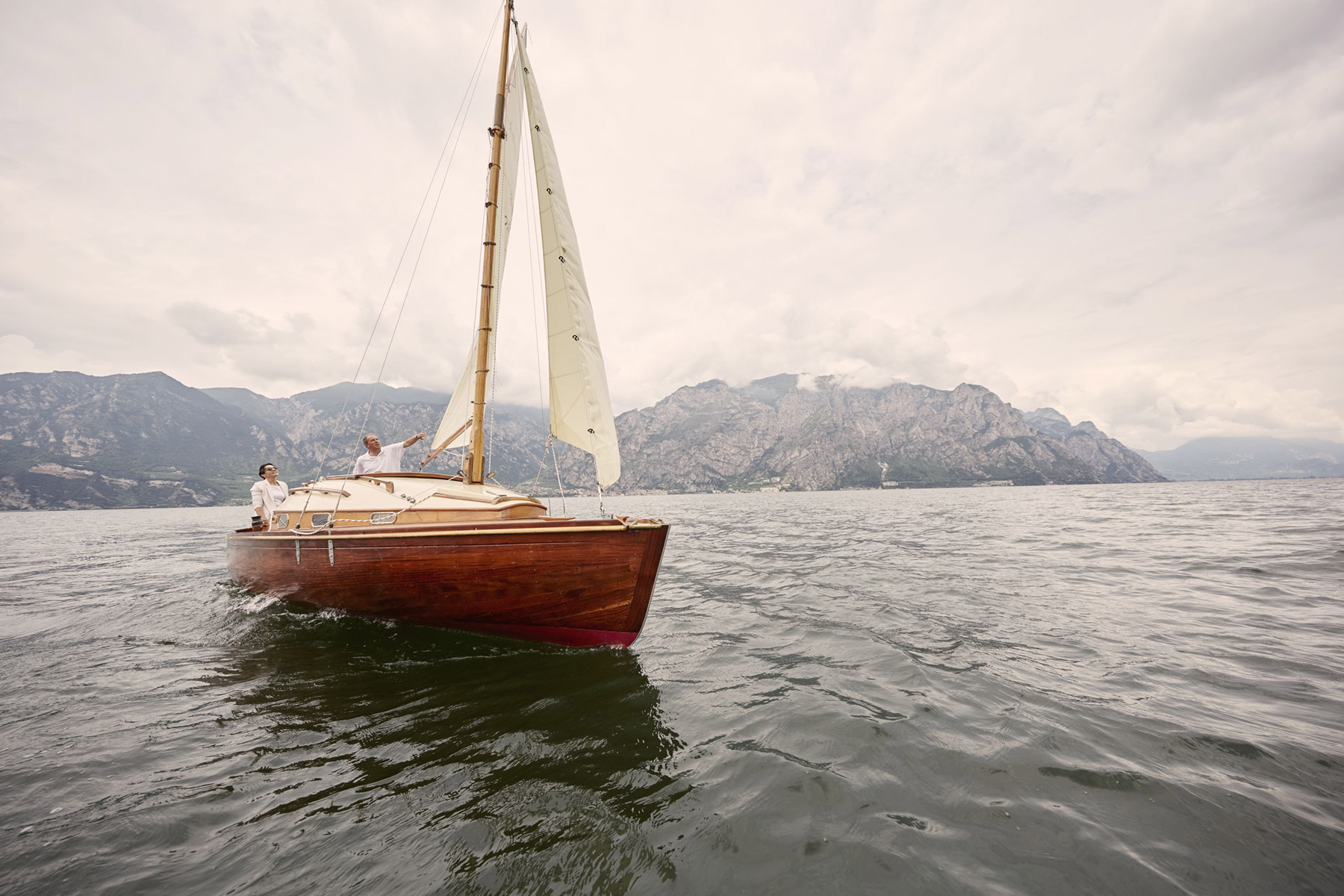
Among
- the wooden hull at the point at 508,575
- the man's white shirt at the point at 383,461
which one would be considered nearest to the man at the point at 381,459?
the man's white shirt at the point at 383,461

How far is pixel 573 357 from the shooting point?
941cm

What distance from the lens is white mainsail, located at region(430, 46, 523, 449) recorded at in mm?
11320

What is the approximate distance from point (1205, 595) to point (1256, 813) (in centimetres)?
959

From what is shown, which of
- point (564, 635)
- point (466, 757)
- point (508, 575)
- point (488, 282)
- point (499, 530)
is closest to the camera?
point (466, 757)

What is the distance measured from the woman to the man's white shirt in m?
2.20

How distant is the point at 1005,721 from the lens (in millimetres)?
5328

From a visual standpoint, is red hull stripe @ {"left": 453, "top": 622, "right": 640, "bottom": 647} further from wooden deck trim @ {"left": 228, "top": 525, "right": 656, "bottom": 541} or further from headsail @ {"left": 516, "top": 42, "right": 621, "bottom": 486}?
headsail @ {"left": 516, "top": 42, "right": 621, "bottom": 486}

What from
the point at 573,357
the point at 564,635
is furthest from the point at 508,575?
the point at 573,357

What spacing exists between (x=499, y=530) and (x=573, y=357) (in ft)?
12.3

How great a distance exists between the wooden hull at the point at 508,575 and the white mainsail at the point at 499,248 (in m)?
3.68

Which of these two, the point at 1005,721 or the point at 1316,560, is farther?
the point at 1316,560

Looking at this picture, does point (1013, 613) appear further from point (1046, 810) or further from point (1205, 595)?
point (1046, 810)

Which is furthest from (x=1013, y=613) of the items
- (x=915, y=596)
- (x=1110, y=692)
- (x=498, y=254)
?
(x=498, y=254)

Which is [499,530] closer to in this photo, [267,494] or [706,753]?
[706,753]
